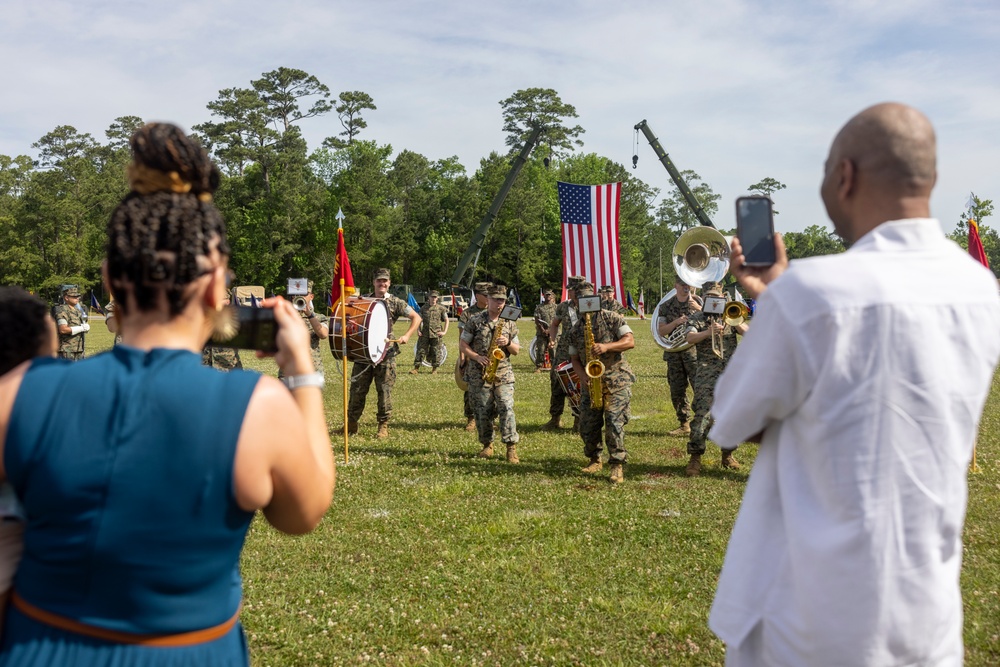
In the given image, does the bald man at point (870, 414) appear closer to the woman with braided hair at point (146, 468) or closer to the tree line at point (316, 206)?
the woman with braided hair at point (146, 468)

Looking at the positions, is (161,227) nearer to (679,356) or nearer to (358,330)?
(358,330)

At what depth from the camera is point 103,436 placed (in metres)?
1.65

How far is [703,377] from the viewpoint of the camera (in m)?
9.65

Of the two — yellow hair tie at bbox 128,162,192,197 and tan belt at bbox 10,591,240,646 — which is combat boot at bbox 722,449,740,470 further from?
yellow hair tie at bbox 128,162,192,197

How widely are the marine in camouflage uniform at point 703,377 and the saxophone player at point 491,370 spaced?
2313 millimetres

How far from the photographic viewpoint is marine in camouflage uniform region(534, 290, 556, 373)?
17.8 meters

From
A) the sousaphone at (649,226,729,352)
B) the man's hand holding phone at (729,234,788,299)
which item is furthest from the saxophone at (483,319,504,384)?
the man's hand holding phone at (729,234,788,299)

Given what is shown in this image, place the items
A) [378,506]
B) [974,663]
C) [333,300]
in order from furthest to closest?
[333,300], [378,506], [974,663]

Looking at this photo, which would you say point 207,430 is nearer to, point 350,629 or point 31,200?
point 350,629

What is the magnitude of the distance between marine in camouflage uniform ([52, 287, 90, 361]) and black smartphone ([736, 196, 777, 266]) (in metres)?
14.9

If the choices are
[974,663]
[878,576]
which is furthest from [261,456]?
[974,663]

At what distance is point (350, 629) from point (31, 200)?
6388 centimetres

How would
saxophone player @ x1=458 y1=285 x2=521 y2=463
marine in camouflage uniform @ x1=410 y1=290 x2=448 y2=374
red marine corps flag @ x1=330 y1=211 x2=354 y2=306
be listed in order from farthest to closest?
1. marine in camouflage uniform @ x1=410 y1=290 x2=448 y2=374
2. saxophone player @ x1=458 y1=285 x2=521 y2=463
3. red marine corps flag @ x1=330 y1=211 x2=354 y2=306

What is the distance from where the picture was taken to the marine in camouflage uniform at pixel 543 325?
1777 cm
